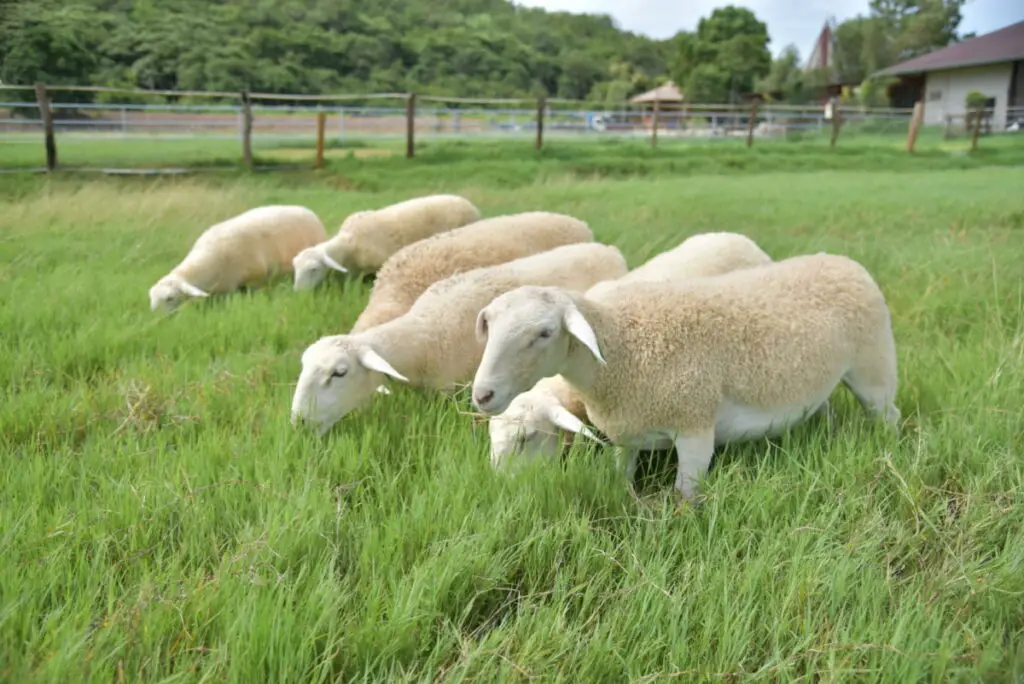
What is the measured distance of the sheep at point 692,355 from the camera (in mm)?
2189

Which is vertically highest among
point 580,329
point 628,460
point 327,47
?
point 327,47

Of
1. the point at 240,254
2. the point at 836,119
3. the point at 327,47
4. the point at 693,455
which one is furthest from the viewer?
the point at 327,47

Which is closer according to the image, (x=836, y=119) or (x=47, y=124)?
(x=47, y=124)

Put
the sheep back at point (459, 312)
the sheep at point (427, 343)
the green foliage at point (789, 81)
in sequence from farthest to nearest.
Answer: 1. the green foliage at point (789, 81)
2. the sheep back at point (459, 312)
3. the sheep at point (427, 343)

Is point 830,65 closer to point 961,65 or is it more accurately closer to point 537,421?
point 961,65

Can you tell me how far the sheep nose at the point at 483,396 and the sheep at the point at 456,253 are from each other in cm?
176

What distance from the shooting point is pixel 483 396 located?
2.11m

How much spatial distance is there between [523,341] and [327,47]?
23923mm

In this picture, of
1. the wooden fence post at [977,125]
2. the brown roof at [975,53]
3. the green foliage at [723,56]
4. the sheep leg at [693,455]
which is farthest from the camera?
the green foliage at [723,56]

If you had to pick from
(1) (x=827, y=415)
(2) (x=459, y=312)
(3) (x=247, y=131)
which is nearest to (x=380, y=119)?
(3) (x=247, y=131)

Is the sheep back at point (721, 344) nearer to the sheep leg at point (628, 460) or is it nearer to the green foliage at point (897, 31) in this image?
the sheep leg at point (628, 460)

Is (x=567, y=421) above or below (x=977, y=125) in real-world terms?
below

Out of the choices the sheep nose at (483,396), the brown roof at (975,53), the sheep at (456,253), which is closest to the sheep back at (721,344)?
the sheep nose at (483,396)

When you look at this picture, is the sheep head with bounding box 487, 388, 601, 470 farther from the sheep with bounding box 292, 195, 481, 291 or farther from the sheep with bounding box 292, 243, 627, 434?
the sheep with bounding box 292, 195, 481, 291
